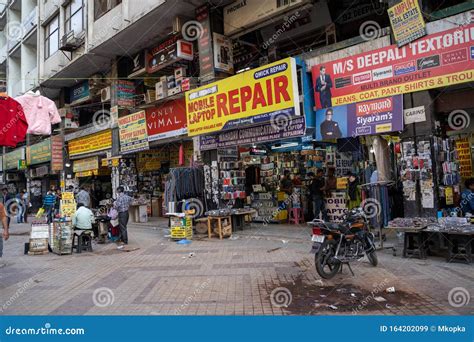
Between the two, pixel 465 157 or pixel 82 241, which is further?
pixel 465 157

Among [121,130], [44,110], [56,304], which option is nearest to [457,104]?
[56,304]

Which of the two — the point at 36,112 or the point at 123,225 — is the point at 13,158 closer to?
the point at 123,225

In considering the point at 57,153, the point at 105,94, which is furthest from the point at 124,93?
the point at 57,153

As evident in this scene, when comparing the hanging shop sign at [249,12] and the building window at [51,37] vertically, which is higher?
the building window at [51,37]

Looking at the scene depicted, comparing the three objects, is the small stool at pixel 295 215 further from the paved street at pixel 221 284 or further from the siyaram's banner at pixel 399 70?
the siyaram's banner at pixel 399 70

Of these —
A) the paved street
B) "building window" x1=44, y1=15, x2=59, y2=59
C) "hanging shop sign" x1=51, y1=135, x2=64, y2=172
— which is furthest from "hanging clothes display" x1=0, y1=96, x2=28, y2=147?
"hanging shop sign" x1=51, y1=135, x2=64, y2=172

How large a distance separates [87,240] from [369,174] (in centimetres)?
879

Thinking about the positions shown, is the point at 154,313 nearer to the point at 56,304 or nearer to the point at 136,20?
the point at 56,304

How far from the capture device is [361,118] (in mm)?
9820

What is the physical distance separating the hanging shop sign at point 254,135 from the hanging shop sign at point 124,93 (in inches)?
272

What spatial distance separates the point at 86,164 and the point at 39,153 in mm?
6030

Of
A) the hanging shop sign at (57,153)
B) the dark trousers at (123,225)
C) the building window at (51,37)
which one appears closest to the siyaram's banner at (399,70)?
the dark trousers at (123,225)

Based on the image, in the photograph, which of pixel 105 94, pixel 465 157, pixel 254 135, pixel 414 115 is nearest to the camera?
pixel 414 115

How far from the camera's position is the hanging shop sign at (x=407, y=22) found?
8.70 metres
